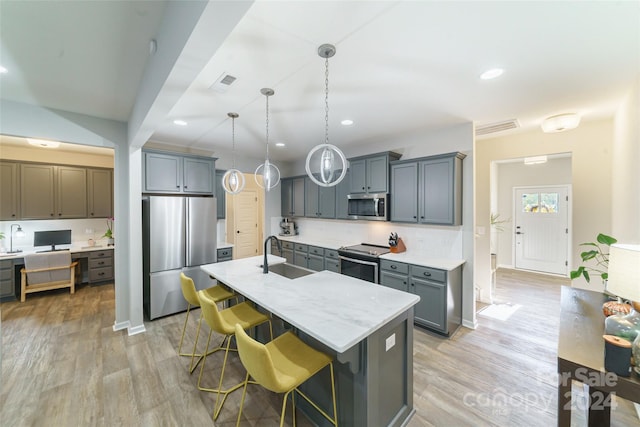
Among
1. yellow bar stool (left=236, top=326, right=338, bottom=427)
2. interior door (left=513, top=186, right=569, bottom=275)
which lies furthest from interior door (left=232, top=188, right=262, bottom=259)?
interior door (left=513, top=186, right=569, bottom=275)

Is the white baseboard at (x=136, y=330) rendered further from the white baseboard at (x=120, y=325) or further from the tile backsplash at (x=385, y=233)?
the tile backsplash at (x=385, y=233)

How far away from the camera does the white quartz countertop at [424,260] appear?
312cm

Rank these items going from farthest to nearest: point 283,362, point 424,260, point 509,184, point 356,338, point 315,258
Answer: point 509,184 < point 315,258 < point 424,260 < point 283,362 < point 356,338

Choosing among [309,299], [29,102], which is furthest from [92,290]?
[309,299]

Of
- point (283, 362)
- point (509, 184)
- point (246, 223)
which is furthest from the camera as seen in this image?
point (509, 184)

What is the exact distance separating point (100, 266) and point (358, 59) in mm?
6041

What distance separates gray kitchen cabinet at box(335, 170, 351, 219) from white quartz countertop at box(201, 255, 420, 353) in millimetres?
2173

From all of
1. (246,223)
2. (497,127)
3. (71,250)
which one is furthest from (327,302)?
(71,250)

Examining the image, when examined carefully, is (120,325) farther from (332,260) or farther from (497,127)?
(497,127)

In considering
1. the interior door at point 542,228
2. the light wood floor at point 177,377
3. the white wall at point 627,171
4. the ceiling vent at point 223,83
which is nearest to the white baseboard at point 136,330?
the light wood floor at point 177,377

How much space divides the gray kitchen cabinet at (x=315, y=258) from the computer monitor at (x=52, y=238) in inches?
187

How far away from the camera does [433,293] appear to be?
311 centimetres

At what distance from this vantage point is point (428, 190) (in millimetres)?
3482

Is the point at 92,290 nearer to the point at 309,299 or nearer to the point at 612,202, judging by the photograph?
the point at 309,299
